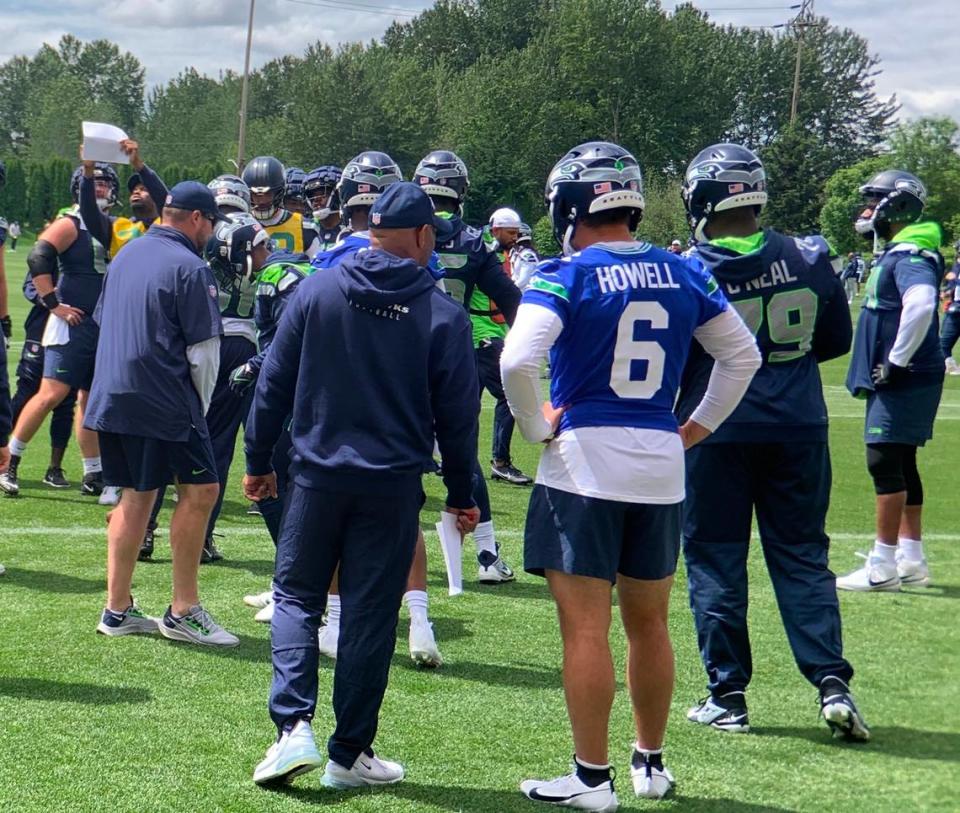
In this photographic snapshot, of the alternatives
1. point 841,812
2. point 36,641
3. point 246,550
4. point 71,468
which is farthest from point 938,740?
point 71,468

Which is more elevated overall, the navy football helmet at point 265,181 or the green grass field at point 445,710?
the navy football helmet at point 265,181

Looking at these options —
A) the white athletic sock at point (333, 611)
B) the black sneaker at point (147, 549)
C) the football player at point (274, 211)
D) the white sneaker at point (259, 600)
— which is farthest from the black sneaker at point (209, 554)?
the football player at point (274, 211)

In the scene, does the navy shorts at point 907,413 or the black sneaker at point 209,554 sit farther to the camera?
the black sneaker at point 209,554

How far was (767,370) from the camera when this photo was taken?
5242mm

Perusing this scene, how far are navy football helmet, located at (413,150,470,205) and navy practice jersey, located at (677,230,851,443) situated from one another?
2.30m

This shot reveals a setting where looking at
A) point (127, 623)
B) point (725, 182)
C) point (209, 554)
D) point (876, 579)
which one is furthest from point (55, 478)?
point (725, 182)

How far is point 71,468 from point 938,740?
343 inches

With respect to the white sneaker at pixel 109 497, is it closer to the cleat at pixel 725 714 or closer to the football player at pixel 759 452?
the football player at pixel 759 452

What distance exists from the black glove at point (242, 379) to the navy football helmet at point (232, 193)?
4.28ft

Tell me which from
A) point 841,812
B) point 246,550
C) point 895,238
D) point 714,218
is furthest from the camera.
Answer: point 246,550

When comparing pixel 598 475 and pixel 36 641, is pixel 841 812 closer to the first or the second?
pixel 598 475

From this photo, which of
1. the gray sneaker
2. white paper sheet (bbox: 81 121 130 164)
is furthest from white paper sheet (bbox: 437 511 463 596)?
white paper sheet (bbox: 81 121 130 164)

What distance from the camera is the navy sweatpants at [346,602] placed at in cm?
436

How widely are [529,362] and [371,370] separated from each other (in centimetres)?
57
